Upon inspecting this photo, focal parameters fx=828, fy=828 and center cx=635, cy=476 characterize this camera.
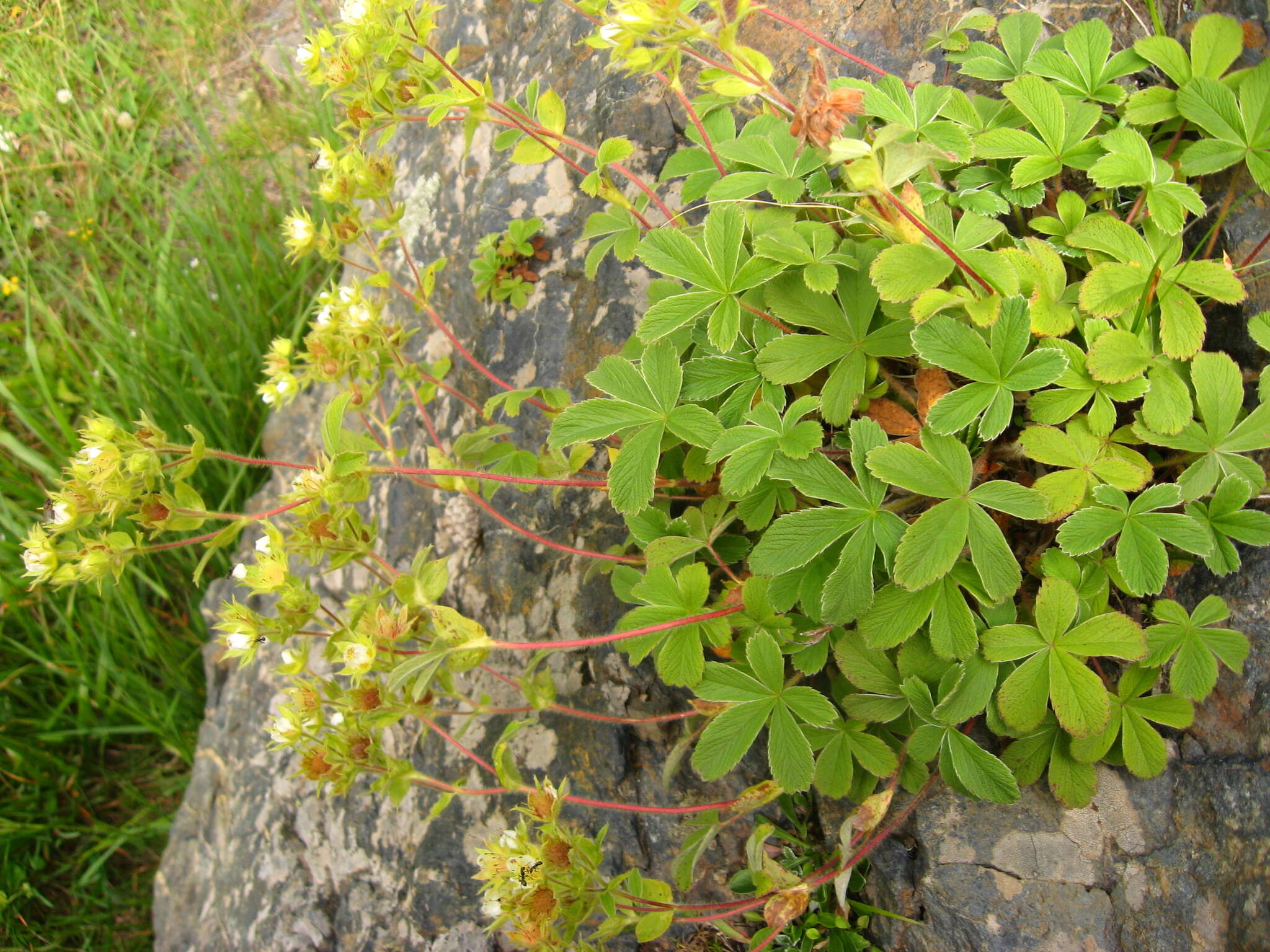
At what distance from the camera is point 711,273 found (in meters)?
1.58

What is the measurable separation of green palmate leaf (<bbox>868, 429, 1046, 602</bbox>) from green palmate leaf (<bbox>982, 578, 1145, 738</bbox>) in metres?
0.10

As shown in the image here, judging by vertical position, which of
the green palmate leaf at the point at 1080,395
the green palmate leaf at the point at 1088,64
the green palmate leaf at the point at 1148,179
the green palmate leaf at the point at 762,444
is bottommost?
the green palmate leaf at the point at 1080,395

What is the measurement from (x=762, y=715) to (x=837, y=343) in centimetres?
73

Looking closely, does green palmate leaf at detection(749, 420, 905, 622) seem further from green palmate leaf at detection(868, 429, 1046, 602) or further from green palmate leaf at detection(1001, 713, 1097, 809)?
green palmate leaf at detection(1001, 713, 1097, 809)

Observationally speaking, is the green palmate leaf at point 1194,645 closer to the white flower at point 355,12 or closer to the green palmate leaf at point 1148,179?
the green palmate leaf at point 1148,179

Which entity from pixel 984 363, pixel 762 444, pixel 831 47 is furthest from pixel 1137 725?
pixel 831 47

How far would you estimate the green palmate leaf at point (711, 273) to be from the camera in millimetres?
1552

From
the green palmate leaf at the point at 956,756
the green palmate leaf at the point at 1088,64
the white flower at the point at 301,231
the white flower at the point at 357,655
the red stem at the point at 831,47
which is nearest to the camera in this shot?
the green palmate leaf at the point at 956,756

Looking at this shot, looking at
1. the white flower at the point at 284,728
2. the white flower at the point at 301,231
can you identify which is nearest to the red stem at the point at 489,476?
the white flower at the point at 284,728

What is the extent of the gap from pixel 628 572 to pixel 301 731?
0.78 m

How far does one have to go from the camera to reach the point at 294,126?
419 centimetres

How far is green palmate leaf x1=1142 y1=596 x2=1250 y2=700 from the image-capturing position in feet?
4.80

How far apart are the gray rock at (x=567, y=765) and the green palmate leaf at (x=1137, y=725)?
11 cm

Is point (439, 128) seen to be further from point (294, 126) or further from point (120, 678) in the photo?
point (120, 678)
